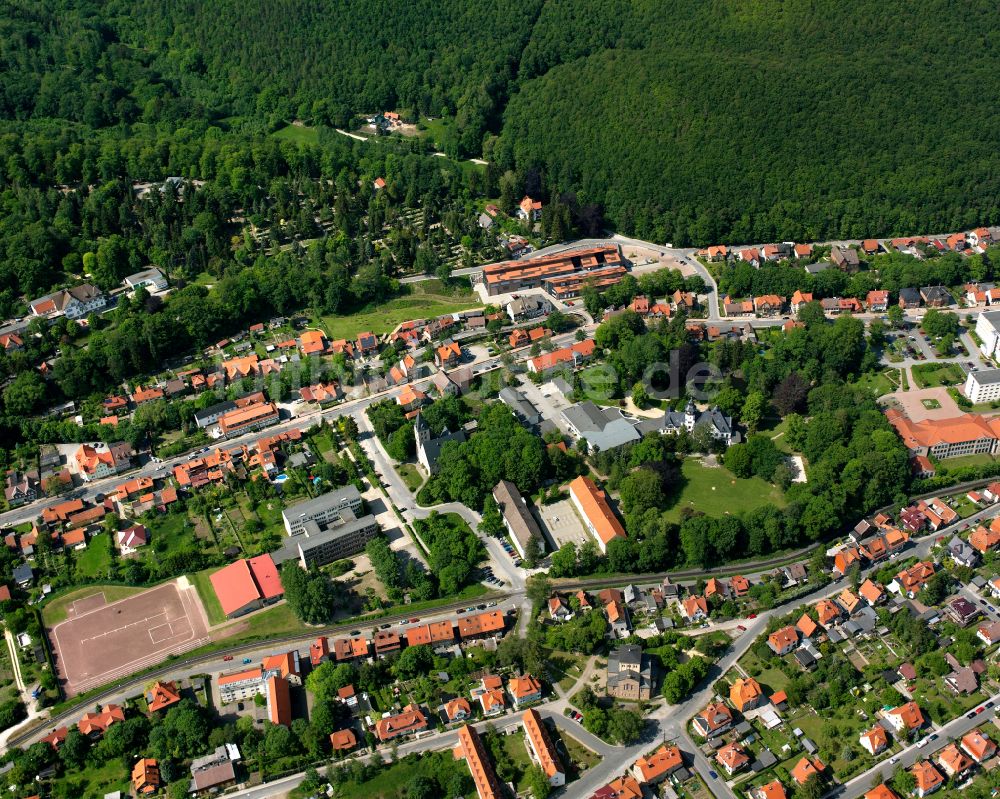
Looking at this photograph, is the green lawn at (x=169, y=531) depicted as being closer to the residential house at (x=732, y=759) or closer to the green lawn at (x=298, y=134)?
the residential house at (x=732, y=759)

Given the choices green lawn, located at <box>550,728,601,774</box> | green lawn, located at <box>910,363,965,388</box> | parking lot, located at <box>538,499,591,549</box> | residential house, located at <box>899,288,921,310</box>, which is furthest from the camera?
residential house, located at <box>899,288,921,310</box>

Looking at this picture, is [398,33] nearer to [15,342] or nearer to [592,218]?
[592,218]

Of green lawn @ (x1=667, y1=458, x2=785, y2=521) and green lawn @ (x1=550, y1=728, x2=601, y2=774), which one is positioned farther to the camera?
green lawn @ (x1=667, y1=458, x2=785, y2=521)

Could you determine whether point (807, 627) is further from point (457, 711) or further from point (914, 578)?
point (457, 711)

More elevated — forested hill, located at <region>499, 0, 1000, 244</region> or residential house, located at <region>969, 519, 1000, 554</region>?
forested hill, located at <region>499, 0, 1000, 244</region>

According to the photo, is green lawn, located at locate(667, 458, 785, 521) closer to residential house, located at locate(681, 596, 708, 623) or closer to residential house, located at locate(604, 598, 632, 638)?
residential house, located at locate(681, 596, 708, 623)

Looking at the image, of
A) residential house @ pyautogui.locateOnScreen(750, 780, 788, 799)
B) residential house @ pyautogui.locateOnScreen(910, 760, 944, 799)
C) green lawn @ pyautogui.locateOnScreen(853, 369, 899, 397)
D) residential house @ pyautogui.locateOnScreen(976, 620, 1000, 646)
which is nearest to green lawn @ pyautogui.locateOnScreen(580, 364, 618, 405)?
green lawn @ pyautogui.locateOnScreen(853, 369, 899, 397)

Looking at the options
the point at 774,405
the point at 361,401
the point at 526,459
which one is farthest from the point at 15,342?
the point at 774,405
